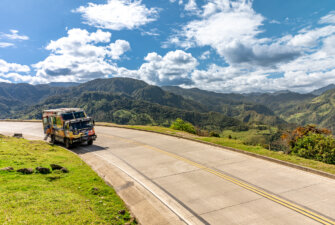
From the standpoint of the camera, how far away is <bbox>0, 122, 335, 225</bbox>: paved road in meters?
8.34

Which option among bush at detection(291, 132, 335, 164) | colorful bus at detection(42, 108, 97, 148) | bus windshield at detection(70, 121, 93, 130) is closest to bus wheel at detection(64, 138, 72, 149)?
colorful bus at detection(42, 108, 97, 148)

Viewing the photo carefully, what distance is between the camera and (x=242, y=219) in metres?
8.09

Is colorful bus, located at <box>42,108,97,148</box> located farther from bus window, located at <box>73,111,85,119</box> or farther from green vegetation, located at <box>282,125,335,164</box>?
green vegetation, located at <box>282,125,335,164</box>

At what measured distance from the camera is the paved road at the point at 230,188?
8.34m

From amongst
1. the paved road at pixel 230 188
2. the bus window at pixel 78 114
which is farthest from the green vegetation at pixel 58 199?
the bus window at pixel 78 114

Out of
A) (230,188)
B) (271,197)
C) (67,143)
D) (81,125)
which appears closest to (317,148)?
(271,197)

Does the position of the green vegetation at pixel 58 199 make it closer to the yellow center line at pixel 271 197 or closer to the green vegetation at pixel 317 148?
the yellow center line at pixel 271 197

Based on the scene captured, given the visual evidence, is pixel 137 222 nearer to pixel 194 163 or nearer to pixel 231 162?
pixel 194 163

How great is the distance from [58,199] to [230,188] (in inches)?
308

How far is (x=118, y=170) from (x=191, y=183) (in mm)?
5435

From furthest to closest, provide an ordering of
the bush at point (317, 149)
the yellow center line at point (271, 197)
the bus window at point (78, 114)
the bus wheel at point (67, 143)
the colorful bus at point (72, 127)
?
1. the bush at point (317, 149)
2. the bus window at point (78, 114)
3. the bus wheel at point (67, 143)
4. the colorful bus at point (72, 127)
5. the yellow center line at point (271, 197)

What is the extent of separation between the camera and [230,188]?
1088 cm

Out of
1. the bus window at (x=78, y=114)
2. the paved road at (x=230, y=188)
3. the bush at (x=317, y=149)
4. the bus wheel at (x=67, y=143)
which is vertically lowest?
the bush at (x=317, y=149)

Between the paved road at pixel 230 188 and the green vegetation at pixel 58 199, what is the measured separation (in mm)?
2376
